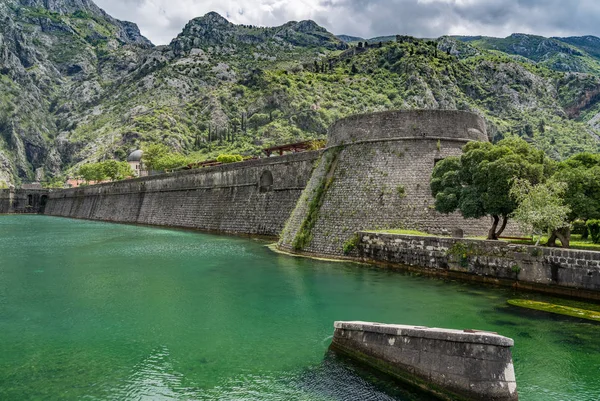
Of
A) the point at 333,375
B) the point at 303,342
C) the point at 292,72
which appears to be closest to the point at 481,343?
the point at 333,375

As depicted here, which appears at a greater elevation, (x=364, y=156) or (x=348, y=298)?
(x=364, y=156)

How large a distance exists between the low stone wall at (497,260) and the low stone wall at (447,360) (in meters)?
8.92

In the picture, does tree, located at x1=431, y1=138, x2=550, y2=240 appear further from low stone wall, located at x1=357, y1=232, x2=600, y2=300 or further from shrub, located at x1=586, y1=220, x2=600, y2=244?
shrub, located at x1=586, y1=220, x2=600, y2=244

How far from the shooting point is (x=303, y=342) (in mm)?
11297

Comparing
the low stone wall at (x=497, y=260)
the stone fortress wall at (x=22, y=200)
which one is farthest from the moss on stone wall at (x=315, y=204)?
the stone fortress wall at (x=22, y=200)

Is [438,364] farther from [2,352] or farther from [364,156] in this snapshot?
[364,156]

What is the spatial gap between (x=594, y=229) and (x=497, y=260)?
8.19 metres

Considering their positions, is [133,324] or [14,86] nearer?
[133,324]

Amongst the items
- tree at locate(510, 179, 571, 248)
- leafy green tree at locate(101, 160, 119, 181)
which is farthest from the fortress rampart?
leafy green tree at locate(101, 160, 119, 181)

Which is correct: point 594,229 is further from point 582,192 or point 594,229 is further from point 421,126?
point 421,126

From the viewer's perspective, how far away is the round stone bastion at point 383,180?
2261 cm

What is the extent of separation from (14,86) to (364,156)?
169968 mm

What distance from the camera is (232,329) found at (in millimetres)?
12516

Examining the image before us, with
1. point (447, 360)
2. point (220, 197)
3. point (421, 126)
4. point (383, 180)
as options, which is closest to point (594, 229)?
point (421, 126)
